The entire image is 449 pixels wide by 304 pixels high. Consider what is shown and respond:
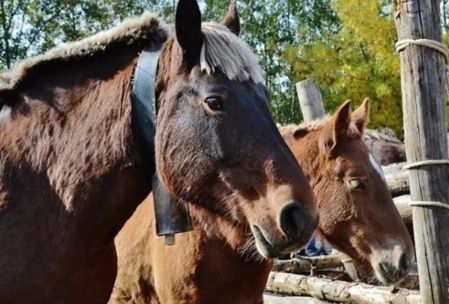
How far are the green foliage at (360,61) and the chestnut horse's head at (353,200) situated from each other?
11.1 metres

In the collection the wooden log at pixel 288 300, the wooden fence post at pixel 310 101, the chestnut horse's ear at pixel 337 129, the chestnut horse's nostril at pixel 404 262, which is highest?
the wooden fence post at pixel 310 101

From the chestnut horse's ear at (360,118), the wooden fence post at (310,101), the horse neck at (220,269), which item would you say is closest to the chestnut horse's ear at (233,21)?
the horse neck at (220,269)

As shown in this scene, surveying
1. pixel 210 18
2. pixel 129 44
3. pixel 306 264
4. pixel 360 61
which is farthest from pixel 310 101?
pixel 210 18

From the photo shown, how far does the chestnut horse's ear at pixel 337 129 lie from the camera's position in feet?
13.9

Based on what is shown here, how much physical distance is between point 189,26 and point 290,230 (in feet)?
2.59

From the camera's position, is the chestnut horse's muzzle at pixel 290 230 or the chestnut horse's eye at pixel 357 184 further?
the chestnut horse's eye at pixel 357 184

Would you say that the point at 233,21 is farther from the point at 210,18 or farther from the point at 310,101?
the point at 210,18

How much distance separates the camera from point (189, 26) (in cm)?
233

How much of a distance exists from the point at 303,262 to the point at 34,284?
176 inches

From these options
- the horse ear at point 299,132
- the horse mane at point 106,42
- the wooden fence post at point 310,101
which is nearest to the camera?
the horse mane at point 106,42

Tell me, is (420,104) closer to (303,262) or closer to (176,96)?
(176,96)

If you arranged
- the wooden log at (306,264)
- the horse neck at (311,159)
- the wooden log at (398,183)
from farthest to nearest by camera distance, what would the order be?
the wooden log at (306,264) < the wooden log at (398,183) < the horse neck at (311,159)

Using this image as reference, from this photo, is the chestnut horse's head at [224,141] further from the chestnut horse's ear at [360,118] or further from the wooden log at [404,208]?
the wooden log at [404,208]

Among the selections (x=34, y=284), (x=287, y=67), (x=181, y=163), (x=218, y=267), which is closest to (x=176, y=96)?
(x=181, y=163)
